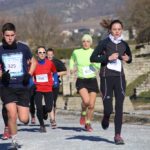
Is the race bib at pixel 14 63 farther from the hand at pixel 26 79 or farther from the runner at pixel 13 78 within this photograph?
the hand at pixel 26 79

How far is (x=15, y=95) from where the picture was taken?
1198 centimetres

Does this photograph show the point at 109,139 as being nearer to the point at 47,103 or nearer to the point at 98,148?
the point at 98,148

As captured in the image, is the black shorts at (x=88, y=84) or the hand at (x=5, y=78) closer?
the hand at (x=5, y=78)

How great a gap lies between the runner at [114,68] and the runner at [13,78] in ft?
4.19

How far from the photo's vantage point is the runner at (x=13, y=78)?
11.9 metres

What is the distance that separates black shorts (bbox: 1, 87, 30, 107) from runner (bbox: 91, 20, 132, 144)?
4.48 ft

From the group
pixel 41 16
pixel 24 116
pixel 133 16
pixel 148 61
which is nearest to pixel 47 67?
pixel 24 116

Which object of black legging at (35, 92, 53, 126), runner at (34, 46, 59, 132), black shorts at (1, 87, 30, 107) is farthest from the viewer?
runner at (34, 46, 59, 132)

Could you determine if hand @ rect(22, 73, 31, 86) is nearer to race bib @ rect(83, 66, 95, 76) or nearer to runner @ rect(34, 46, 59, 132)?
race bib @ rect(83, 66, 95, 76)

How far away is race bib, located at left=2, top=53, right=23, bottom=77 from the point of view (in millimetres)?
12000

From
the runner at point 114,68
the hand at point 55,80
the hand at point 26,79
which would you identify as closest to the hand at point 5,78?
the hand at point 26,79

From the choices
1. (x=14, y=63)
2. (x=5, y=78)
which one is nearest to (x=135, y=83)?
(x=14, y=63)

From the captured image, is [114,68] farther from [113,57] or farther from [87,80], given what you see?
[87,80]

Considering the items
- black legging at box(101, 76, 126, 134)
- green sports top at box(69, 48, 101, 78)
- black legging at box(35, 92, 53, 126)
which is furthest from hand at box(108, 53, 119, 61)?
black legging at box(35, 92, 53, 126)
